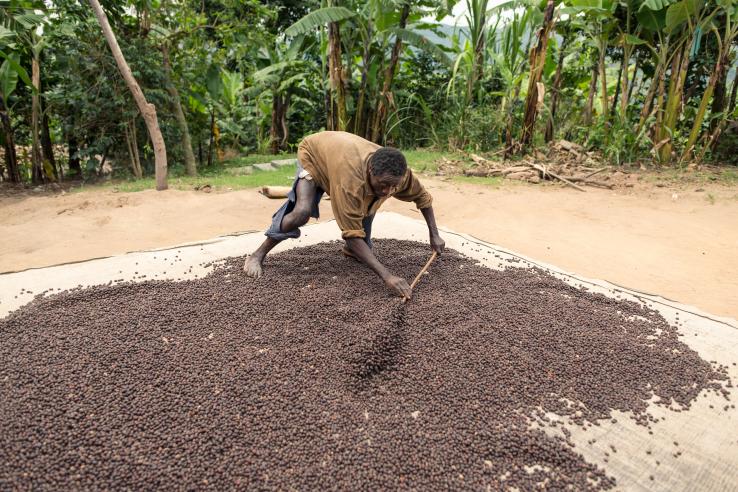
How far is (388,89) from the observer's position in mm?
6496

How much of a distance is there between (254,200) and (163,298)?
2.23m

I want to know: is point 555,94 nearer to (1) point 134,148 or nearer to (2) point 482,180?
(2) point 482,180

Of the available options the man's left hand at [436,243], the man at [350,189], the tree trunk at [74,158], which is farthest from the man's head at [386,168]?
the tree trunk at [74,158]

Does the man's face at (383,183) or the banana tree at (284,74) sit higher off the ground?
the banana tree at (284,74)

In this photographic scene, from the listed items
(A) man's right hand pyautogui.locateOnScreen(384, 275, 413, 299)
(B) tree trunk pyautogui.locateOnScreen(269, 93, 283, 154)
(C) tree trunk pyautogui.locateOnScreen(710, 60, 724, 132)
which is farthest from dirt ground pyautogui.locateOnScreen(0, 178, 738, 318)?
(B) tree trunk pyautogui.locateOnScreen(269, 93, 283, 154)

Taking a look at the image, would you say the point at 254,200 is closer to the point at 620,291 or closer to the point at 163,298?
the point at 163,298

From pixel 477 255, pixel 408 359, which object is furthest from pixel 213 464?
pixel 477 255

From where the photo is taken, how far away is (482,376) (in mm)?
1474

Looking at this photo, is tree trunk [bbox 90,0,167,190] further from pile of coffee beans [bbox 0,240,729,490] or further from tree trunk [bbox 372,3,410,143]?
tree trunk [bbox 372,3,410,143]

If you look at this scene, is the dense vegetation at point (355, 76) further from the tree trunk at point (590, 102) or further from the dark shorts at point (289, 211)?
the dark shorts at point (289, 211)

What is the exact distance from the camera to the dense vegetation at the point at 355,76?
4809 millimetres

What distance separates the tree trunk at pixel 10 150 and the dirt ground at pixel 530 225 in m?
0.90

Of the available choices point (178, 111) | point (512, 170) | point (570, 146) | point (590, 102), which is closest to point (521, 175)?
point (512, 170)

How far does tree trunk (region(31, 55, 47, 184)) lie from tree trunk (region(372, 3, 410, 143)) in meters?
4.35
